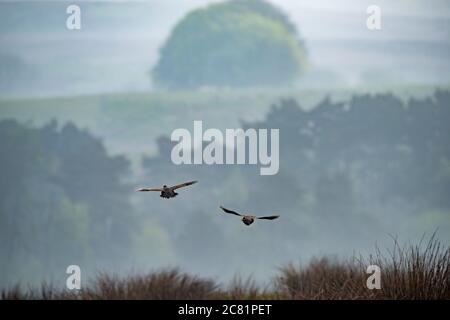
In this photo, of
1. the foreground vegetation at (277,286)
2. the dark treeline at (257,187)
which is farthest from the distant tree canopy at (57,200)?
the foreground vegetation at (277,286)

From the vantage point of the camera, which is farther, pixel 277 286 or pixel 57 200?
pixel 57 200

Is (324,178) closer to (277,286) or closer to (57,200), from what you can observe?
(57,200)

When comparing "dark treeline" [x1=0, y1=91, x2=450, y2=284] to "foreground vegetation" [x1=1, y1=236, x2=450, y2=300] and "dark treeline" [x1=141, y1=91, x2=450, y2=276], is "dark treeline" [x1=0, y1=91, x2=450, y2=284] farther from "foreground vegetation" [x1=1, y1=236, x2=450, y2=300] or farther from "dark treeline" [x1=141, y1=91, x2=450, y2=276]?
"foreground vegetation" [x1=1, y1=236, x2=450, y2=300]

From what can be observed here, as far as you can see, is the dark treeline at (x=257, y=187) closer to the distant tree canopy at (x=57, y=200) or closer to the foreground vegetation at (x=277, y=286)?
the distant tree canopy at (x=57, y=200)

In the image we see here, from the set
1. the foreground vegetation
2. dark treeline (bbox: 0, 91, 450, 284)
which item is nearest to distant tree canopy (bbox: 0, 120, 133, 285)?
dark treeline (bbox: 0, 91, 450, 284)

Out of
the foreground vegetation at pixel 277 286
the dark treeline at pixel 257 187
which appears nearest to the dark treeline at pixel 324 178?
the dark treeline at pixel 257 187

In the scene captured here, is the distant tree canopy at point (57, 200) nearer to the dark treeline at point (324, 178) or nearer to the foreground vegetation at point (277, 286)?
the dark treeline at point (324, 178)

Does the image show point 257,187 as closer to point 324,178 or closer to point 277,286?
point 324,178

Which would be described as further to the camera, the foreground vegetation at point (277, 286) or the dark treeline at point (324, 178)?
the dark treeline at point (324, 178)

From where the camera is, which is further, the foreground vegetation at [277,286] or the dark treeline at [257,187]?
the dark treeline at [257,187]

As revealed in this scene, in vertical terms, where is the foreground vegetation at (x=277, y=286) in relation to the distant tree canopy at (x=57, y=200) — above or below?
below

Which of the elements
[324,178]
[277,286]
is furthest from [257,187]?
[277,286]

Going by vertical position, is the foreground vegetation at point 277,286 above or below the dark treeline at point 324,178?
below

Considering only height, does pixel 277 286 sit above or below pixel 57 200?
below
